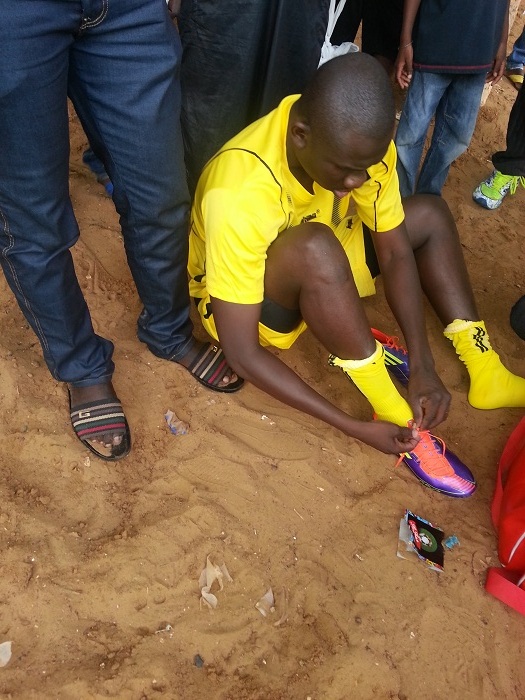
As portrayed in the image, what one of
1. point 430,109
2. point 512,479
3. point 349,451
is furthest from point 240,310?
point 430,109

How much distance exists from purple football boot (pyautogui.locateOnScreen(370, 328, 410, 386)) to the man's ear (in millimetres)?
895

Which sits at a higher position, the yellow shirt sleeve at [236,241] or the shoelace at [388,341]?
the yellow shirt sleeve at [236,241]

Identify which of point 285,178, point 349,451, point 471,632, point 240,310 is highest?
point 285,178

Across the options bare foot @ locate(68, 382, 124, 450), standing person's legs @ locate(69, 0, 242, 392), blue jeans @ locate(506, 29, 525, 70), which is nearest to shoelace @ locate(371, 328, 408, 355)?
standing person's legs @ locate(69, 0, 242, 392)

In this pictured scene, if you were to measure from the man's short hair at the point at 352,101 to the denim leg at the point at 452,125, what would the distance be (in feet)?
3.69

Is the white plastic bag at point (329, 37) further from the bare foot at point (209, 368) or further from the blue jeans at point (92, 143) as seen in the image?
the bare foot at point (209, 368)

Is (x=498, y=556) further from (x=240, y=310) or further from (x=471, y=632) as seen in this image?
(x=240, y=310)

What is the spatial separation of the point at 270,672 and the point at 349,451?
76 centimetres

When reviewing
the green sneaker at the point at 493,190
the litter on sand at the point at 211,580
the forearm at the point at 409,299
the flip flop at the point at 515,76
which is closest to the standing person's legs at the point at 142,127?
the forearm at the point at 409,299

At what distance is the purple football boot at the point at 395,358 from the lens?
7.55ft

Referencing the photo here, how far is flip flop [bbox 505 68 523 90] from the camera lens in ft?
14.2

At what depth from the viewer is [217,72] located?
77.8 inches

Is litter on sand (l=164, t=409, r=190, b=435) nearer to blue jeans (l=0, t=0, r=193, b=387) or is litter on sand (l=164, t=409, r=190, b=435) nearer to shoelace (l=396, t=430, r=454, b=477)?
blue jeans (l=0, t=0, r=193, b=387)

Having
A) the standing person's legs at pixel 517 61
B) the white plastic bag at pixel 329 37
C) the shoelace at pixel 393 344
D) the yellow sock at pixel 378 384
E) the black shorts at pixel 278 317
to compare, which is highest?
the white plastic bag at pixel 329 37
